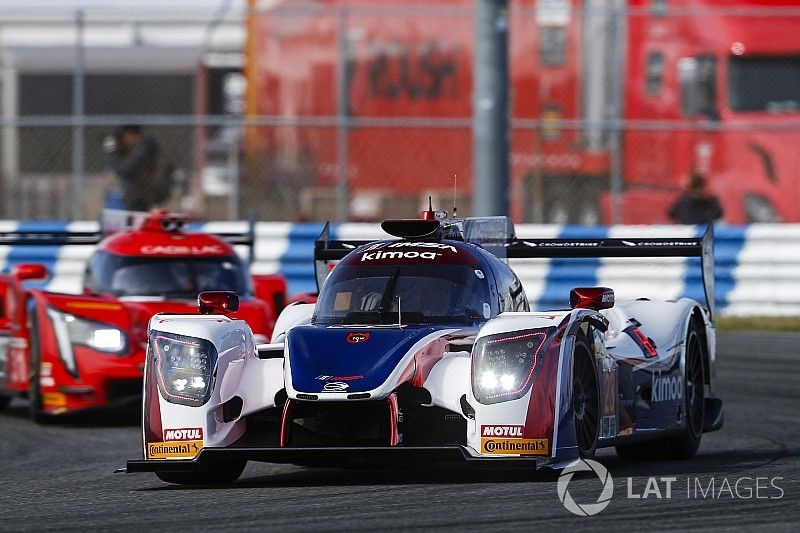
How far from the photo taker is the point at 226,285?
1384 cm

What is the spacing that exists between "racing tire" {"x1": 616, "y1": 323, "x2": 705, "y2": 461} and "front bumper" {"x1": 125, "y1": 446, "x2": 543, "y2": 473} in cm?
201

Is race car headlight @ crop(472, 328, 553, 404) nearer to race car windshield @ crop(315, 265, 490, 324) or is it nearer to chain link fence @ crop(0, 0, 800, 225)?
race car windshield @ crop(315, 265, 490, 324)

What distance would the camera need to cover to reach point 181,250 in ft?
45.4

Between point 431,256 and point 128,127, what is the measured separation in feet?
38.5

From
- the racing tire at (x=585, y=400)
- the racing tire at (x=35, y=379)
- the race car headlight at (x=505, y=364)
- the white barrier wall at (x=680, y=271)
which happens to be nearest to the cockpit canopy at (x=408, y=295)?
the racing tire at (x=585, y=400)

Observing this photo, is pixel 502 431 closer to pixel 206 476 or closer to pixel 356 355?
pixel 356 355

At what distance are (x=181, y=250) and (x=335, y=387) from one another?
20.1ft

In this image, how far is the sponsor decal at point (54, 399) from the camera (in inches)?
485

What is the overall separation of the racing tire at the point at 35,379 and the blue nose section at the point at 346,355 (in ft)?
14.9

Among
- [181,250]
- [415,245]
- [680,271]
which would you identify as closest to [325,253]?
[415,245]

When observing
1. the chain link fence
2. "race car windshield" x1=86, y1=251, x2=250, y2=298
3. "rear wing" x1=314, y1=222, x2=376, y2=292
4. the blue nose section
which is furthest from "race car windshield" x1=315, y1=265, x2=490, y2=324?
the chain link fence

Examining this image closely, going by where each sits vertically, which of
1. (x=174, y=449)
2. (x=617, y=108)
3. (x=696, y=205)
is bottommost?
(x=174, y=449)

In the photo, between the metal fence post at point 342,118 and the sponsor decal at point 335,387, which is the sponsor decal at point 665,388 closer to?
the sponsor decal at point 335,387

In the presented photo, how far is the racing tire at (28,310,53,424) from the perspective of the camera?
12.5 metres
